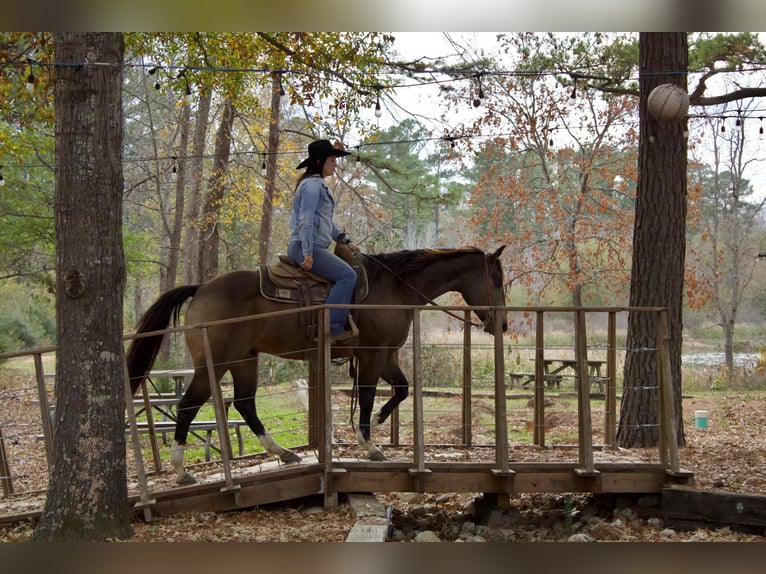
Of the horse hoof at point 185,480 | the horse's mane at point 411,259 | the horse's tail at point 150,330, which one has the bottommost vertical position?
the horse hoof at point 185,480

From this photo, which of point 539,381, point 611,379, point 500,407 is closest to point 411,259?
point 539,381

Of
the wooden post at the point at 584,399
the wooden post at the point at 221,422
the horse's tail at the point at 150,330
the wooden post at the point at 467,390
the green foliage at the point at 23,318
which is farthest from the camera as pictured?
the green foliage at the point at 23,318

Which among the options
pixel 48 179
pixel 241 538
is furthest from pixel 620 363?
pixel 241 538

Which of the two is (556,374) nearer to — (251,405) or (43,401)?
(251,405)

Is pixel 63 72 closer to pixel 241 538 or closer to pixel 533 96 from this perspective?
pixel 241 538

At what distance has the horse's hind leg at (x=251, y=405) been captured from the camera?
633 cm

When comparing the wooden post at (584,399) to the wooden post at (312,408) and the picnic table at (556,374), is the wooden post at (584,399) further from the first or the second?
the picnic table at (556,374)

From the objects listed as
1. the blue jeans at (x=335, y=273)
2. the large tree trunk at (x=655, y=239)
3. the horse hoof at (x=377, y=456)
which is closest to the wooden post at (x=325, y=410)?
the blue jeans at (x=335, y=273)

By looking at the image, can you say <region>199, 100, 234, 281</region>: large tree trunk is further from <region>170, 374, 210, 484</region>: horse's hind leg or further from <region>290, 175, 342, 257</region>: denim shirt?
<region>170, 374, 210, 484</region>: horse's hind leg

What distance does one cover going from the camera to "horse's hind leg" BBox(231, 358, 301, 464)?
20.8 feet

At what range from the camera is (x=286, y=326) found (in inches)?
255

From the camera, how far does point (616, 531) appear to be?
594 cm

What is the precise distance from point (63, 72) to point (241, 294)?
7.40 ft

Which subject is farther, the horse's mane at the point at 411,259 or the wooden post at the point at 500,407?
the horse's mane at the point at 411,259
